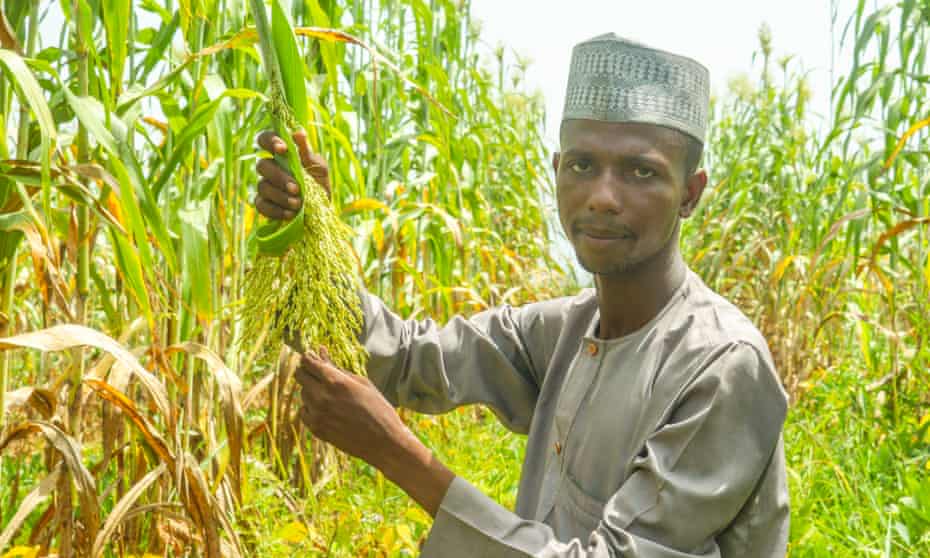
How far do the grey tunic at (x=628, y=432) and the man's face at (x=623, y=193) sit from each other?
0.45ft

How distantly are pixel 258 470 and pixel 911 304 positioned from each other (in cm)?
263

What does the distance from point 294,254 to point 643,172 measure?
23.4 inches

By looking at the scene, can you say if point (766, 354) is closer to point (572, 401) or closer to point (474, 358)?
point (572, 401)

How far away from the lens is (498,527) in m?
1.50

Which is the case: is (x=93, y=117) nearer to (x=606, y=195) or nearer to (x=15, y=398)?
(x=15, y=398)

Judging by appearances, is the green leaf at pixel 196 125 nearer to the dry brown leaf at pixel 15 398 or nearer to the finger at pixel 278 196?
the finger at pixel 278 196

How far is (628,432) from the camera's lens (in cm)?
158

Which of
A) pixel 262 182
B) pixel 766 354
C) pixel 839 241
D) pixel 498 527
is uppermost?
pixel 262 182

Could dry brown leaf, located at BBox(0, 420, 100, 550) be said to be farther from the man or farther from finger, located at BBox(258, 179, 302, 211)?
finger, located at BBox(258, 179, 302, 211)

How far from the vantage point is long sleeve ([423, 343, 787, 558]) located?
4.70ft

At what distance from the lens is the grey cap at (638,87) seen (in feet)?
5.26

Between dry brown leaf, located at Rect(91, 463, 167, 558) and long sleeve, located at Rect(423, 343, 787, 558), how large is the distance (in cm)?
61

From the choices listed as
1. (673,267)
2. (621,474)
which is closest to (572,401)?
(621,474)

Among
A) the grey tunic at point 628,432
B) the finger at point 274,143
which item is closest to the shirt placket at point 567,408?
the grey tunic at point 628,432
